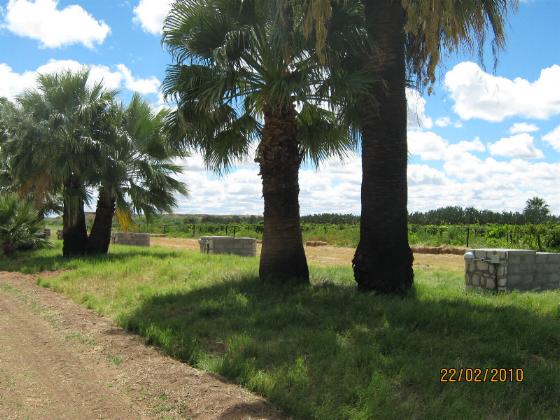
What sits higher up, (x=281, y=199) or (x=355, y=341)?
(x=281, y=199)

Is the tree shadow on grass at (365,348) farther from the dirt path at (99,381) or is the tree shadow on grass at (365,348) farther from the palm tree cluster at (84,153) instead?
the palm tree cluster at (84,153)

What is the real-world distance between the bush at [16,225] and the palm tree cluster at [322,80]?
42.4 feet

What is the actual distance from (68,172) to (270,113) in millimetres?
9120

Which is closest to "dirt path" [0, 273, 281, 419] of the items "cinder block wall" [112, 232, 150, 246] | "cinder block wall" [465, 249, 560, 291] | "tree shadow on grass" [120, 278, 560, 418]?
"tree shadow on grass" [120, 278, 560, 418]

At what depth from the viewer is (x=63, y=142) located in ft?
54.3

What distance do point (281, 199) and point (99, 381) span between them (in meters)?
5.35

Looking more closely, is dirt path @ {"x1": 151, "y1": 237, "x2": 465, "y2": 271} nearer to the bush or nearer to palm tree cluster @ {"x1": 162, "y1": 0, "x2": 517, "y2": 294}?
the bush

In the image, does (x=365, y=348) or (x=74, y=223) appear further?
(x=74, y=223)

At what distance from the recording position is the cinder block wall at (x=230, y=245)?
716 inches

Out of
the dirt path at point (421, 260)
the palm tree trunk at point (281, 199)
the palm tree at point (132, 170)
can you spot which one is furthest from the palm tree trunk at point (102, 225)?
the palm tree trunk at point (281, 199)

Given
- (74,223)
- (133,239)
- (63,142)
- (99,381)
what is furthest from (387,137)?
(133,239)

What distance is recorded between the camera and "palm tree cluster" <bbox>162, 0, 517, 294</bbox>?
28.6 feet

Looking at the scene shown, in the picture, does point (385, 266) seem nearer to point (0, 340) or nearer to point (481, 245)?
point (0, 340)

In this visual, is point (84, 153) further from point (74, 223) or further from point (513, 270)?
point (513, 270)
